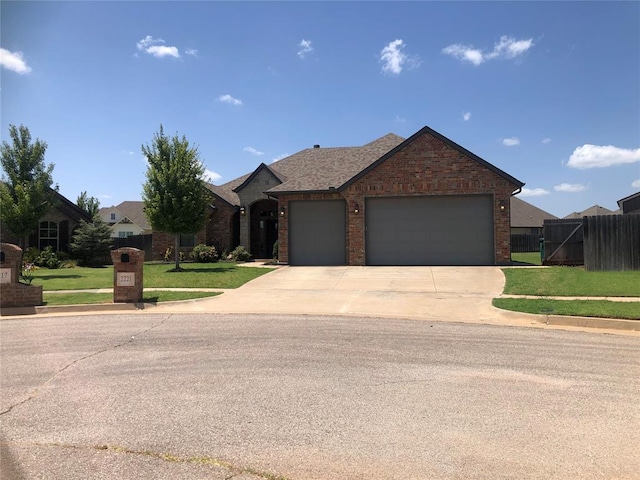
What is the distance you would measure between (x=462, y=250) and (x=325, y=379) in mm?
16746

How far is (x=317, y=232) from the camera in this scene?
2331cm

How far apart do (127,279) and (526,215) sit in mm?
47495

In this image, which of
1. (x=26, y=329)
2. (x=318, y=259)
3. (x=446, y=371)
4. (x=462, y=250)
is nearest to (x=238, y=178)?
(x=318, y=259)

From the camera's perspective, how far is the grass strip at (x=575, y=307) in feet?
33.0

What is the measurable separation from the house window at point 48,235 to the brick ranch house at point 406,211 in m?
14.7

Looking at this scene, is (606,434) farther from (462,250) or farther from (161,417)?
(462,250)

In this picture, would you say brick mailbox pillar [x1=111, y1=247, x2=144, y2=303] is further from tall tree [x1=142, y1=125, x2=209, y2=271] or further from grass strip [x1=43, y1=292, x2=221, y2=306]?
tall tree [x1=142, y1=125, x2=209, y2=271]

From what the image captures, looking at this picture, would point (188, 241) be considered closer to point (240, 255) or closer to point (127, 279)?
point (240, 255)

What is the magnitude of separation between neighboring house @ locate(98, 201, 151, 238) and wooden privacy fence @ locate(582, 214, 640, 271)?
4328 cm

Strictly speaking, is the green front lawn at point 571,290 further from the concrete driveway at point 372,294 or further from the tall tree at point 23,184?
the tall tree at point 23,184

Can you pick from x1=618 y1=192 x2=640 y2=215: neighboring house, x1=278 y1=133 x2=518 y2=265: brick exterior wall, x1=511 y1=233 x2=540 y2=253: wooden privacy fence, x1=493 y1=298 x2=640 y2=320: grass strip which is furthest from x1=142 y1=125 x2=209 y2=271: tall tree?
x1=618 y1=192 x2=640 y2=215: neighboring house

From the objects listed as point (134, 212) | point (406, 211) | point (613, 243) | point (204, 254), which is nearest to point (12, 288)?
point (204, 254)

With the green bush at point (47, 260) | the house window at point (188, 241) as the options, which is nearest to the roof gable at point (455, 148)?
the house window at point (188, 241)

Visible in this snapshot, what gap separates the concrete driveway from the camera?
11.8 metres
